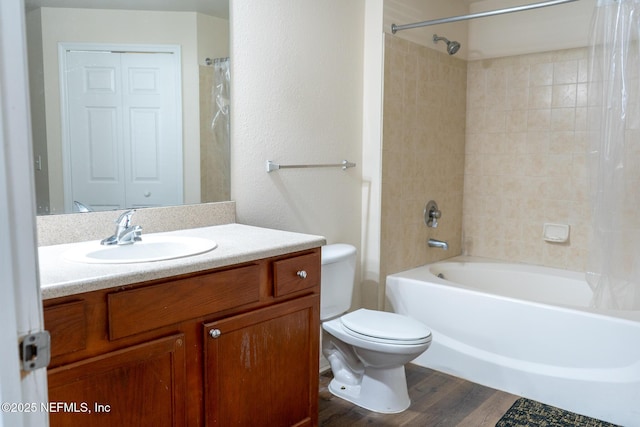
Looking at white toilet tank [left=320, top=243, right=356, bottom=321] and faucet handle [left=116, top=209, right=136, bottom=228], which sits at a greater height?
faucet handle [left=116, top=209, right=136, bottom=228]

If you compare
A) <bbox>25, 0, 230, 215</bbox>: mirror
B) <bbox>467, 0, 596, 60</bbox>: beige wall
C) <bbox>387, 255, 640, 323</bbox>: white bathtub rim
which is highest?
<bbox>467, 0, 596, 60</bbox>: beige wall

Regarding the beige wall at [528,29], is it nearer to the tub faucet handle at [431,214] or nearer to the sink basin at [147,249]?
the tub faucet handle at [431,214]

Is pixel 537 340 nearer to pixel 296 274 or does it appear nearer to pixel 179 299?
pixel 296 274

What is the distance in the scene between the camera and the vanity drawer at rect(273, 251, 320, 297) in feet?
6.28

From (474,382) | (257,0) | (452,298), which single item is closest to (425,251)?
(452,298)

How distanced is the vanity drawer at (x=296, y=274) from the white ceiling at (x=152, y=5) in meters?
1.11

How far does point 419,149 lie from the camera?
3285 millimetres

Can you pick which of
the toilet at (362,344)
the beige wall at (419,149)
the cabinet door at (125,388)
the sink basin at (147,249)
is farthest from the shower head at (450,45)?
the cabinet door at (125,388)

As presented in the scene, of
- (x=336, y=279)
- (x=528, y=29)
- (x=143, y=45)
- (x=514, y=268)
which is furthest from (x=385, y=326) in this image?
(x=528, y=29)

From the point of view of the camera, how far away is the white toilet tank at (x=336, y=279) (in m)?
2.54

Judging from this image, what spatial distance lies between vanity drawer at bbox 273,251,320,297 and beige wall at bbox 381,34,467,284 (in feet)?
3.45

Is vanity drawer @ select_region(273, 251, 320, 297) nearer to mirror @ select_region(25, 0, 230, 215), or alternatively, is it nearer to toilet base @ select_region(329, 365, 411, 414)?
mirror @ select_region(25, 0, 230, 215)

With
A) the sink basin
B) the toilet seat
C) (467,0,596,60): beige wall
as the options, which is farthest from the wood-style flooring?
(467,0,596,60): beige wall

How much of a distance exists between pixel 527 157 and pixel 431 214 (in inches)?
29.4
